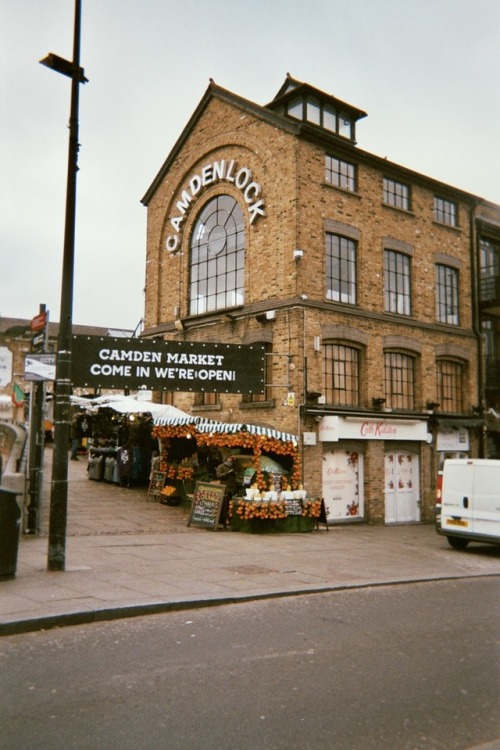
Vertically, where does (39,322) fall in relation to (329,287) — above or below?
below

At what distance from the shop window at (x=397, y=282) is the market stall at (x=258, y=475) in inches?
253

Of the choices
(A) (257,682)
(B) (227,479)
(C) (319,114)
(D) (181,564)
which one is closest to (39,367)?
(D) (181,564)

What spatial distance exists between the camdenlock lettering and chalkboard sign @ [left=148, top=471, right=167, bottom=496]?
7715 mm

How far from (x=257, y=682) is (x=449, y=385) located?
61.1ft

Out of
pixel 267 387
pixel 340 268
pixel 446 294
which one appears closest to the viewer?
pixel 267 387

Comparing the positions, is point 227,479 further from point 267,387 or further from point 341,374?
point 341,374

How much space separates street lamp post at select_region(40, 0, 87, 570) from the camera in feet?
31.0

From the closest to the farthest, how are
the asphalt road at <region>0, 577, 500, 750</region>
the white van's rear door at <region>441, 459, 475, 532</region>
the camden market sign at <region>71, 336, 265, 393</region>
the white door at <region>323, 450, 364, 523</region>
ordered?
the asphalt road at <region>0, 577, 500, 750</region>
the white van's rear door at <region>441, 459, 475, 532</region>
the camden market sign at <region>71, 336, 265, 393</region>
the white door at <region>323, 450, 364, 523</region>

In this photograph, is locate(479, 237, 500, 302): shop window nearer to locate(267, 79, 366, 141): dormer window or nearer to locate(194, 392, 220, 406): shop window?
locate(267, 79, 366, 141): dormer window

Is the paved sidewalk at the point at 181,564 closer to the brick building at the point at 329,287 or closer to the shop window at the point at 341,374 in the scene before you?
the brick building at the point at 329,287

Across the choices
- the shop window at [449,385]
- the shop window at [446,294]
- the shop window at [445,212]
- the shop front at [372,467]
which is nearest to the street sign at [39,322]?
the shop front at [372,467]

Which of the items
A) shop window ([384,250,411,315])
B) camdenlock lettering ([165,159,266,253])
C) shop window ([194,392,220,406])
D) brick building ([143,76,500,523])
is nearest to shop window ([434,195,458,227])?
brick building ([143,76,500,523])

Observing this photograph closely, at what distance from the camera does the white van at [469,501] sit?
13664 millimetres

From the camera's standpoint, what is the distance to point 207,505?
1558 centimetres
